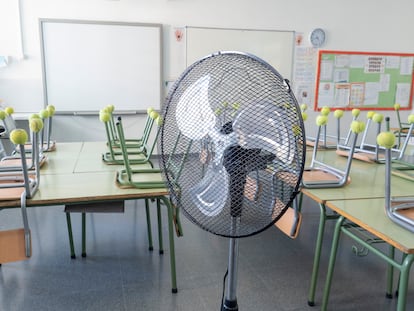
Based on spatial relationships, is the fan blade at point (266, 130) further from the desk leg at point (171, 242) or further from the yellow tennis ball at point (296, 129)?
the desk leg at point (171, 242)

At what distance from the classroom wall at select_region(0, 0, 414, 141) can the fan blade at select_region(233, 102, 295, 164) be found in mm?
4036

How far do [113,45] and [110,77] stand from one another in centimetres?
39

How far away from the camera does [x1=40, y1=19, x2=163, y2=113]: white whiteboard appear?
13.6 ft

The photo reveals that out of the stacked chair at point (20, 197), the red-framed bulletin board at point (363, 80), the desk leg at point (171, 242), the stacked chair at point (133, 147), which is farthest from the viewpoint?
the red-framed bulletin board at point (363, 80)

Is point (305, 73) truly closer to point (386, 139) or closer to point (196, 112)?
point (386, 139)

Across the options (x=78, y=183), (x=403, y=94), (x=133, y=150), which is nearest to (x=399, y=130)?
(x=133, y=150)

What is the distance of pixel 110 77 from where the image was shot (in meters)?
4.37

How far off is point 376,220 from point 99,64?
3808 mm

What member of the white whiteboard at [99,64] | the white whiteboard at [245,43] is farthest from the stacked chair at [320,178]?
the white whiteboard at [99,64]

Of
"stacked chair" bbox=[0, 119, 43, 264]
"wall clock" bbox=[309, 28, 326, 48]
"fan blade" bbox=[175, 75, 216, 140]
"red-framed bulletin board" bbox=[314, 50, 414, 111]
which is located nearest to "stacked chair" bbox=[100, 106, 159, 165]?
"stacked chair" bbox=[0, 119, 43, 264]

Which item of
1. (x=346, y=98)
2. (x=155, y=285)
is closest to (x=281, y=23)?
(x=346, y=98)

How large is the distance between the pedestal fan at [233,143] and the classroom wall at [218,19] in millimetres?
3921

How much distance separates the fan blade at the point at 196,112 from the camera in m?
0.75

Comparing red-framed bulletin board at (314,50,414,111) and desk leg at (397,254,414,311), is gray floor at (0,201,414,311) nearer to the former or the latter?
desk leg at (397,254,414,311)
